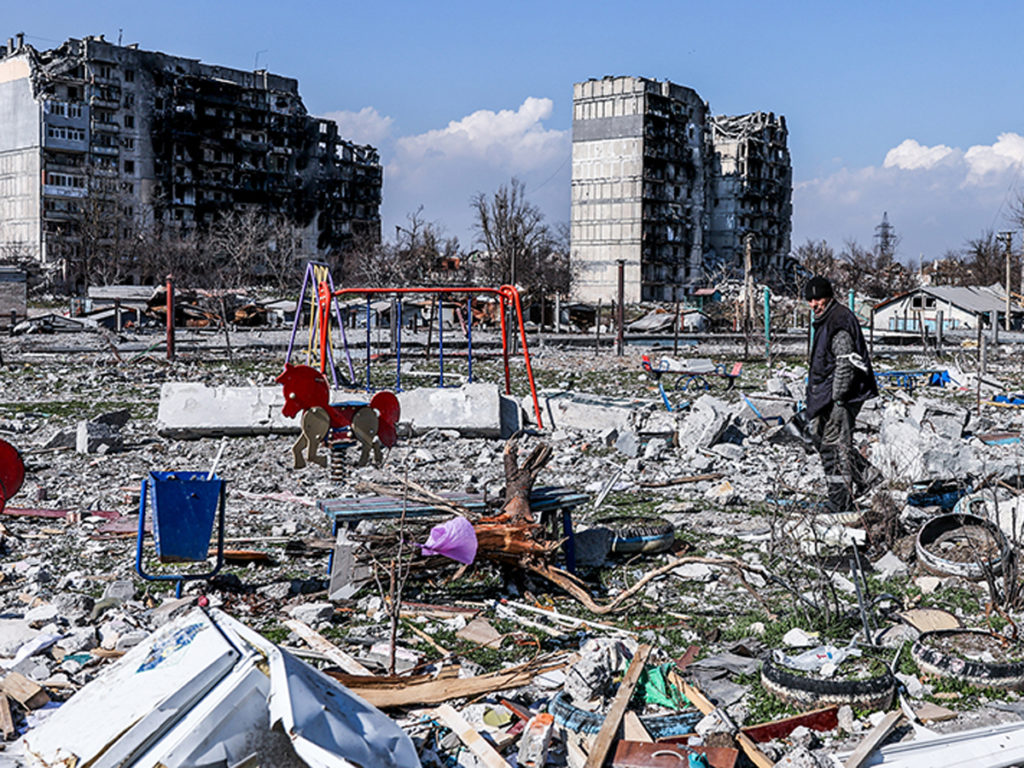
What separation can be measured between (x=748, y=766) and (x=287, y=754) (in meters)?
1.72

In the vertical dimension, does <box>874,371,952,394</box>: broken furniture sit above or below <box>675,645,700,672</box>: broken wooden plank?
above

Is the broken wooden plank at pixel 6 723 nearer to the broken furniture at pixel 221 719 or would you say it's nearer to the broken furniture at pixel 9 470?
the broken furniture at pixel 221 719

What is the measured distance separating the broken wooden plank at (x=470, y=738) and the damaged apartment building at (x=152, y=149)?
60.8 meters

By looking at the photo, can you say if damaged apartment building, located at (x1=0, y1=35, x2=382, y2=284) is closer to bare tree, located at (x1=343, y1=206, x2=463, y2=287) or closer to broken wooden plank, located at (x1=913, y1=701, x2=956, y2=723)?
bare tree, located at (x1=343, y1=206, x2=463, y2=287)

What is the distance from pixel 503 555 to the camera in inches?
227

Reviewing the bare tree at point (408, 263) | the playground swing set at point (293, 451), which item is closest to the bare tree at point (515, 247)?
the bare tree at point (408, 263)

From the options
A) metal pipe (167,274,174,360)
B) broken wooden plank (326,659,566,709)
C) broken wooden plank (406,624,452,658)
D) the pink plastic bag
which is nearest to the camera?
broken wooden plank (326,659,566,709)

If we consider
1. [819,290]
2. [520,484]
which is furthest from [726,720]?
[819,290]

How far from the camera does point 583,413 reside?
12.6 meters

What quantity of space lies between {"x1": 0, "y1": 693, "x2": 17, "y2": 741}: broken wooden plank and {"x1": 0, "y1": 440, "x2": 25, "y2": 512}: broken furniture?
9.63ft

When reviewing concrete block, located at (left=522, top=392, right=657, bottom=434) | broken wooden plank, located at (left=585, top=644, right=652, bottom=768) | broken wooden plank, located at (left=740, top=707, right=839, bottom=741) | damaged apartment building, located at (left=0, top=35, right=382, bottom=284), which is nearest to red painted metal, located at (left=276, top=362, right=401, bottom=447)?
concrete block, located at (left=522, top=392, right=657, bottom=434)

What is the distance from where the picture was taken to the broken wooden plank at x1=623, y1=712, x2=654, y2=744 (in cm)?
389

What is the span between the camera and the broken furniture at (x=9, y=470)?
268 inches

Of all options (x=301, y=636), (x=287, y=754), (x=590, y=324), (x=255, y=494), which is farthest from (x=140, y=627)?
(x=590, y=324)
